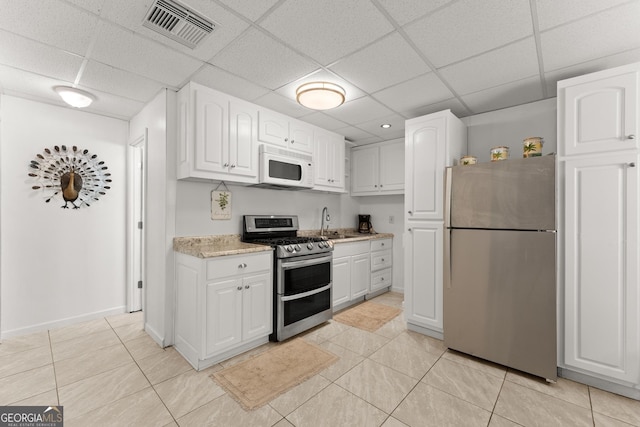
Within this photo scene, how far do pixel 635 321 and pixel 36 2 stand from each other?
14.1 feet

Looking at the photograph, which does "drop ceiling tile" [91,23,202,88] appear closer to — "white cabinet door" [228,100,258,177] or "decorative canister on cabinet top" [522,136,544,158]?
"white cabinet door" [228,100,258,177]

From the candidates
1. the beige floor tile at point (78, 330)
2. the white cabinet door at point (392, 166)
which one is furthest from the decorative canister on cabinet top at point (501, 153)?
the beige floor tile at point (78, 330)

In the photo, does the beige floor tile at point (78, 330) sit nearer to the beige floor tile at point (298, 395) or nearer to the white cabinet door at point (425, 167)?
the beige floor tile at point (298, 395)

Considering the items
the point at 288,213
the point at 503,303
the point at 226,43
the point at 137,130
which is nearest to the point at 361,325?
the point at 503,303

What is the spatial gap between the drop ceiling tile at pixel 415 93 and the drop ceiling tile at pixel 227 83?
1198mm

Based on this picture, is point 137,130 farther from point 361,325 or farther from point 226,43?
point 361,325

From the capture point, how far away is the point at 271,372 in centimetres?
224

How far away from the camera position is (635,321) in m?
1.97

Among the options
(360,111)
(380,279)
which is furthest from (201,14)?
(380,279)

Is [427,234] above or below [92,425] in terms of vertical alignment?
above

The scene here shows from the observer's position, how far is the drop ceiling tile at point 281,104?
2.88 metres

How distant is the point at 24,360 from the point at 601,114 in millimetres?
5037

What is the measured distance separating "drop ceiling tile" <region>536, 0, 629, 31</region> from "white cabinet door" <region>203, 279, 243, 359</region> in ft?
9.30

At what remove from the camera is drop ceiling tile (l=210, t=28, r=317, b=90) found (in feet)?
6.40
